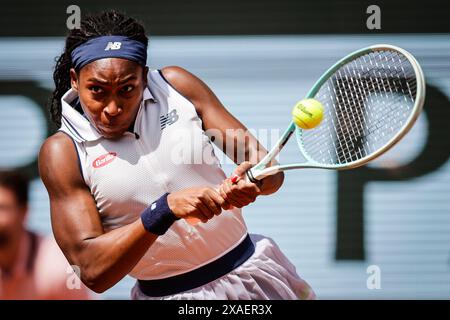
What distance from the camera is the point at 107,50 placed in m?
2.84

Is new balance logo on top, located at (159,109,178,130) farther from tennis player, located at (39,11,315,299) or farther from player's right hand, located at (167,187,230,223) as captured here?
player's right hand, located at (167,187,230,223)

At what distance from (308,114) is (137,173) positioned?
1.84 feet

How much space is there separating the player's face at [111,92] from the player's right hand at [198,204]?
1.17ft

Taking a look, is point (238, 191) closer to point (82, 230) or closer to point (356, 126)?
point (82, 230)

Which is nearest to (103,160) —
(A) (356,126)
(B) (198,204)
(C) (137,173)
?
(C) (137,173)

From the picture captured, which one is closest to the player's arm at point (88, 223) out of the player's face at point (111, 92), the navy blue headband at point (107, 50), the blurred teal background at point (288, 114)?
the player's face at point (111, 92)

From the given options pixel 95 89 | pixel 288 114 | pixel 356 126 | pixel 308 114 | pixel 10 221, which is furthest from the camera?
pixel 288 114

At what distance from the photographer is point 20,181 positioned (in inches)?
181

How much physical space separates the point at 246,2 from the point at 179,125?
1.97 m

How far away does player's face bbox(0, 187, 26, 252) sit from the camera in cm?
453

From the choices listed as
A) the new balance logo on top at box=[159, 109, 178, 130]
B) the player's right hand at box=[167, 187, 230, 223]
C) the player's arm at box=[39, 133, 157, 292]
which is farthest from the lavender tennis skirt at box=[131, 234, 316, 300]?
the new balance logo on top at box=[159, 109, 178, 130]
